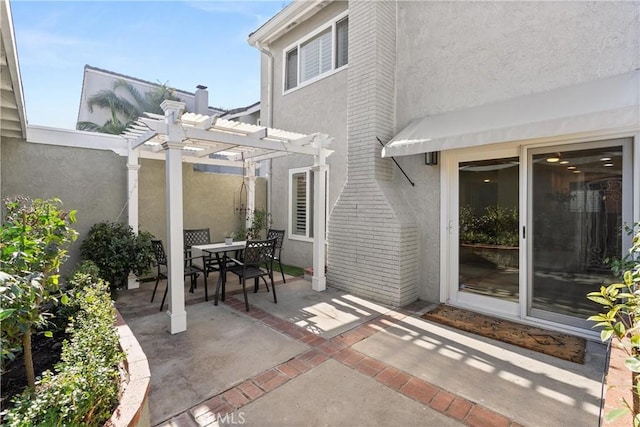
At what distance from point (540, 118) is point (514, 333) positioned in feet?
13.6

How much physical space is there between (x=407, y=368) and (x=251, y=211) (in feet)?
29.3

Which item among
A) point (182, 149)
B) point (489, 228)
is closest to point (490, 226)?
point (489, 228)

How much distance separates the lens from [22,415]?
2.37 metres

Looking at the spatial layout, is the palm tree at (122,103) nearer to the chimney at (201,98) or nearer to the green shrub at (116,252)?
the chimney at (201,98)

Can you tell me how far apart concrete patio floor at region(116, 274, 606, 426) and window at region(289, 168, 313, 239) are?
17.2ft

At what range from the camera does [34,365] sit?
13.7 ft

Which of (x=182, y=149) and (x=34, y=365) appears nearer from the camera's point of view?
(x=34, y=365)

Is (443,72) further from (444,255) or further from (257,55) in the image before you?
(257,55)

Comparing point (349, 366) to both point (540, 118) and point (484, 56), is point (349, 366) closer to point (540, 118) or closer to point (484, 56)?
point (540, 118)

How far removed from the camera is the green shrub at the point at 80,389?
7.84 feet

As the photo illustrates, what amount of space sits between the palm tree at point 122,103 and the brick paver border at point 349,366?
23.1 metres

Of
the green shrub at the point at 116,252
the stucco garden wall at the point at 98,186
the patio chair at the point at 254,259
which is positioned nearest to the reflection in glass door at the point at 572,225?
the patio chair at the point at 254,259

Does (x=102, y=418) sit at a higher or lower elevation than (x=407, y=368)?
higher

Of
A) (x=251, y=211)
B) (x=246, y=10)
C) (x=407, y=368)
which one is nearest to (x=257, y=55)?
(x=246, y=10)
